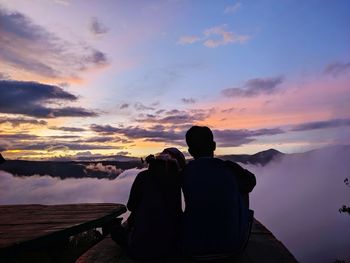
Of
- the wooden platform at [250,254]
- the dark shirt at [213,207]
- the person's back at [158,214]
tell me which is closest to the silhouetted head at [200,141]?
the dark shirt at [213,207]

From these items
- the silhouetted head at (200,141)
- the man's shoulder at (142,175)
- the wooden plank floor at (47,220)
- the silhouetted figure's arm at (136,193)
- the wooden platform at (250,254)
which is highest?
the silhouetted head at (200,141)

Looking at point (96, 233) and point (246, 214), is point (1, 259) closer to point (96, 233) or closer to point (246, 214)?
point (246, 214)

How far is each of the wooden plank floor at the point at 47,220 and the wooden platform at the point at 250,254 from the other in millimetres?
382

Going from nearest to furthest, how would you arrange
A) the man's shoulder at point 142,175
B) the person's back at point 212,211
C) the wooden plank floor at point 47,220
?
the person's back at point 212,211 → the wooden plank floor at point 47,220 → the man's shoulder at point 142,175

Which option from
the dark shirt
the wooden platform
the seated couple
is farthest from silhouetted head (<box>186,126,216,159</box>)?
the wooden platform

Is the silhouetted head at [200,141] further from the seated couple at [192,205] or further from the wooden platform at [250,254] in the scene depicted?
the wooden platform at [250,254]

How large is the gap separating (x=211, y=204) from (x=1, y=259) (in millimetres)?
1970

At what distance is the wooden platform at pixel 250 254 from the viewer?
386 centimetres

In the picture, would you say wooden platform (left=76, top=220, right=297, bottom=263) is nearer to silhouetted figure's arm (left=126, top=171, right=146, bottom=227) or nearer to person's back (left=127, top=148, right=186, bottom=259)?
person's back (left=127, top=148, right=186, bottom=259)

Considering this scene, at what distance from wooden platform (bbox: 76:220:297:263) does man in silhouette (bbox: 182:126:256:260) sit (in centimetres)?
18

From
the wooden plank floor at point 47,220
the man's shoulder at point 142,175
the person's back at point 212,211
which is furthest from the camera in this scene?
the man's shoulder at point 142,175

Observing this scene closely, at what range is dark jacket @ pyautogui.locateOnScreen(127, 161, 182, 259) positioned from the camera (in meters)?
4.02

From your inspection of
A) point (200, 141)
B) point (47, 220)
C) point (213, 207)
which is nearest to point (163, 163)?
point (200, 141)

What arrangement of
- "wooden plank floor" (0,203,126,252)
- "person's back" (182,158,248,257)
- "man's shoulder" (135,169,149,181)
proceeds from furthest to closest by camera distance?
"man's shoulder" (135,169,149,181)
"wooden plank floor" (0,203,126,252)
"person's back" (182,158,248,257)
